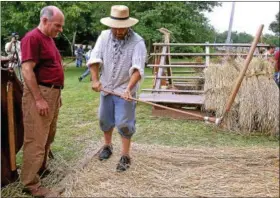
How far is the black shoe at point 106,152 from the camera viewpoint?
4184mm

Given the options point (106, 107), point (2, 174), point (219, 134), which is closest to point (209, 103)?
point (219, 134)

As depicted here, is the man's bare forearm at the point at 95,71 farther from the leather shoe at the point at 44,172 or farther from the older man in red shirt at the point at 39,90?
the leather shoe at the point at 44,172

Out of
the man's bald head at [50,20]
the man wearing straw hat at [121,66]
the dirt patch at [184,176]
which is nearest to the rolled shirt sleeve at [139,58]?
the man wearing straw hat at [121,66]

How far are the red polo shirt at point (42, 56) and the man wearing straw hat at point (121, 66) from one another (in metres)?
0.52

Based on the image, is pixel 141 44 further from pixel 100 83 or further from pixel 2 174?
pixel 2 174

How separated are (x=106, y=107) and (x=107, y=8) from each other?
16287mm

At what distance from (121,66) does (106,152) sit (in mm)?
979

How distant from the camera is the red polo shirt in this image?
3170mm

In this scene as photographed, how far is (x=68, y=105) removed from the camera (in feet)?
26.9

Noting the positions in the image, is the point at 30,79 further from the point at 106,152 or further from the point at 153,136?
the point at 153,136

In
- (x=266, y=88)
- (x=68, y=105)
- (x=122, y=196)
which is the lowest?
(x=68, y=105)

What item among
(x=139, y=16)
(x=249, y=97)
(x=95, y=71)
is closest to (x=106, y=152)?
(x=95, y=71)

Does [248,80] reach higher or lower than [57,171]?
higher

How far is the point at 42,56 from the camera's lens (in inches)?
129
